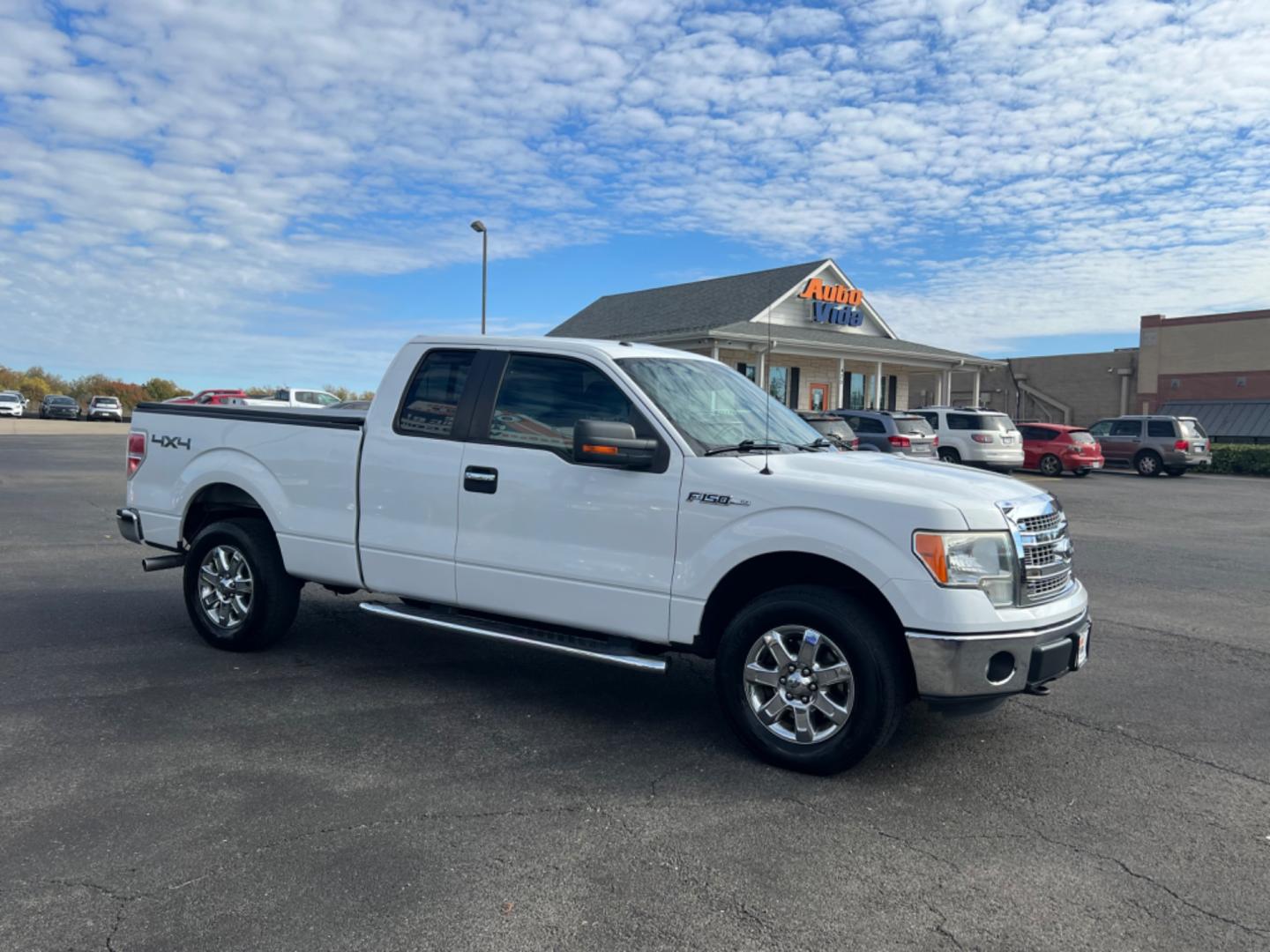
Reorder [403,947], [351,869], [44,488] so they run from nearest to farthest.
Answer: [403,947] → [351,869] → [44,488]

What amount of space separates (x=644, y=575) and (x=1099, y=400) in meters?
48.8

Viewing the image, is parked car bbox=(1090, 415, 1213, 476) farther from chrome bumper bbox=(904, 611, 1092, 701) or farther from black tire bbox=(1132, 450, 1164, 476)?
chrome bumper bbox=(904, 611, 1092, 701)

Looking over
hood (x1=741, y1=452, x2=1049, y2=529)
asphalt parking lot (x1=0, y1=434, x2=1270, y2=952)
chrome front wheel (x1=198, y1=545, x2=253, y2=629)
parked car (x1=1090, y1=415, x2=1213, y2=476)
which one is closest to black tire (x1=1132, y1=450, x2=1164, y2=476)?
parked car (x1=1090, y1=415, x2=1213, y2=476)

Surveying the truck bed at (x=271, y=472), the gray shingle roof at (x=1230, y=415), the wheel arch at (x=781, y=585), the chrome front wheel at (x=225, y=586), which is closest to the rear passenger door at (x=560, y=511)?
the wheel arch at (x=781, y=585)

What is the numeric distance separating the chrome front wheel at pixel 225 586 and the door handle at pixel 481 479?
1843mm

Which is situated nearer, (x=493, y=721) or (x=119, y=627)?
(x=493, y=721)

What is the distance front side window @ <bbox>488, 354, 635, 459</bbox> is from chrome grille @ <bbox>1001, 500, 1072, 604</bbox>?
189 cm

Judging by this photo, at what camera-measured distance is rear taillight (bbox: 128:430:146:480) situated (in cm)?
680

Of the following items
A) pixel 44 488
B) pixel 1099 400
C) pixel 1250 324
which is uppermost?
pixel 1250 324

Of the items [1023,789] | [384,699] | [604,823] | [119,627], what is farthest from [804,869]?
[119,627]

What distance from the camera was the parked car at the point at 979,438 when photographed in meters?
24.6

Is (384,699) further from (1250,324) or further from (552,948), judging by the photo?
(1250,324)

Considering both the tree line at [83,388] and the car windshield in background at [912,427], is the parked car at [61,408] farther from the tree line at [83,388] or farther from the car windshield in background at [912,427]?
the car windshield in background at [912,427]

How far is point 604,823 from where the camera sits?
3879 mm
